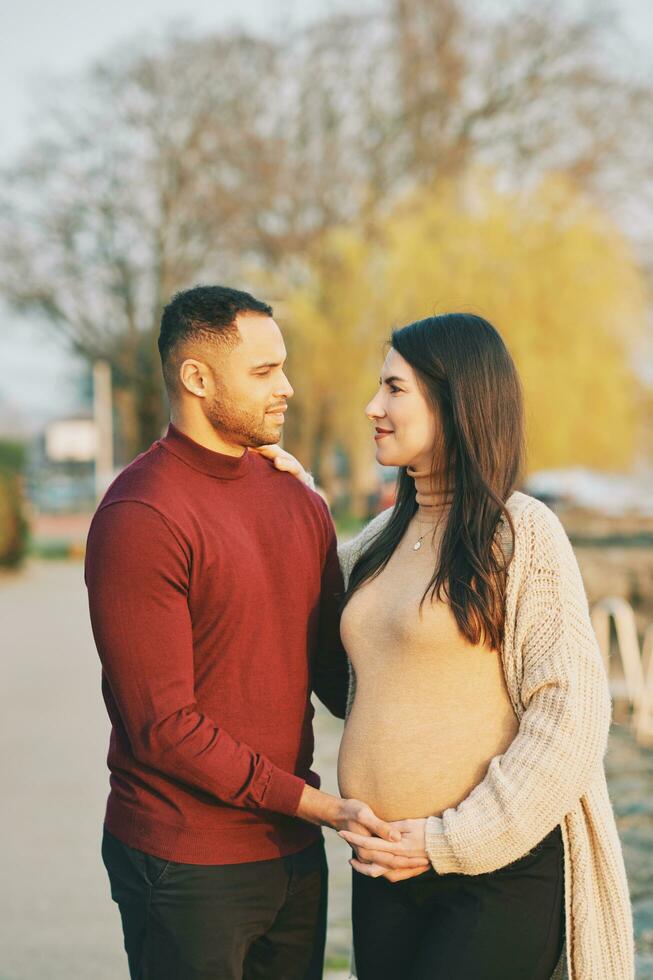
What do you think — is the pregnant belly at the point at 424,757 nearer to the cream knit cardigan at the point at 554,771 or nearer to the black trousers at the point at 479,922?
the cream knit cardigan at the point at 554,771

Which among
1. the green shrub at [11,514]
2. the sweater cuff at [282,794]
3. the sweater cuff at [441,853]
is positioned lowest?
the green shrub at [11,514]

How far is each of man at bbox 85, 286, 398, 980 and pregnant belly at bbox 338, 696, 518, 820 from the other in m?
0.09

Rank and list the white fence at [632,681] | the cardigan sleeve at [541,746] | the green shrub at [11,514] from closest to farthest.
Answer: the cardigan sleeve at [541,746], the white fence at [632,681], the green shrub at [11,514]

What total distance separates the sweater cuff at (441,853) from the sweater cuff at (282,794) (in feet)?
0.96

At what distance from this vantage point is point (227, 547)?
2525 mm

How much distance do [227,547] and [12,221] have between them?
99.6 feet

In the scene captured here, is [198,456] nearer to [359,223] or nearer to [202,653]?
[202,653]

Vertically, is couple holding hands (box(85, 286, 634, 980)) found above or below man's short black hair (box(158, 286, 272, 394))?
below

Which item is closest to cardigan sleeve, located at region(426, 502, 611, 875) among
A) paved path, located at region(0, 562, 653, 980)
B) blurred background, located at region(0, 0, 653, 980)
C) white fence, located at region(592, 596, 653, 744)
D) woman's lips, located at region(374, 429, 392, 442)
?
woman's lips, located at region(374, 429, 392, 442)

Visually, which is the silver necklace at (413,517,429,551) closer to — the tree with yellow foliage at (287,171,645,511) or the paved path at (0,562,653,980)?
the paved path at (0,562,653,980)

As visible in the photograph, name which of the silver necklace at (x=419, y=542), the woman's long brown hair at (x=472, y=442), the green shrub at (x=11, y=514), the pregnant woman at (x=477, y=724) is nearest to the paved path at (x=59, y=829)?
the pregnant woman at (x=477, y=724)

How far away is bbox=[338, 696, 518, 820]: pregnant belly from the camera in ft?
7.90

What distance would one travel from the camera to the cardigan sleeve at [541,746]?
2.30m

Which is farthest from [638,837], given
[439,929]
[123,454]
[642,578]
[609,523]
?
[123,454]
